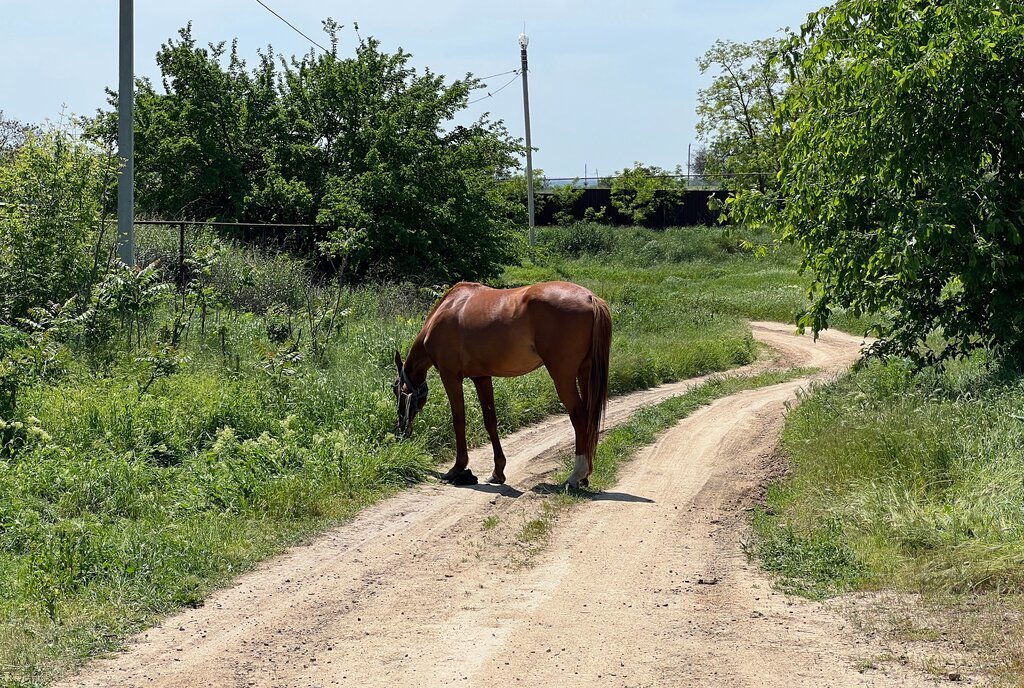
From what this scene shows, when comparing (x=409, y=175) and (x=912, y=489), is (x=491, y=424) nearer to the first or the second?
(x=912, y=489)

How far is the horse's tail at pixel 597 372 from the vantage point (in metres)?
10.1

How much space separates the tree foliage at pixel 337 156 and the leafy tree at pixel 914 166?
36.1 feet

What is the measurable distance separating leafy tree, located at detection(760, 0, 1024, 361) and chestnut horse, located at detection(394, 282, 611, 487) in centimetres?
302

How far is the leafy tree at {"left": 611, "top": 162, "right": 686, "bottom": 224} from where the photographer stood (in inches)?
2159

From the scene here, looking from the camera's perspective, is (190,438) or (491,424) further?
(491,424)

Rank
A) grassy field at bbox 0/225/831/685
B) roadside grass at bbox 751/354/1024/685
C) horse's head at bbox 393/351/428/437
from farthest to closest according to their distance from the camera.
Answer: horse's head at bbox 393/351/428/437, grassy field at bbox 0/225/831/685, roadside grass at bbox 751/354/1024/685

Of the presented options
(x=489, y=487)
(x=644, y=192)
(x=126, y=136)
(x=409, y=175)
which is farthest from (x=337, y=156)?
(x=644, y=192)

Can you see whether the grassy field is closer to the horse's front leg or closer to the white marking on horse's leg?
the horse's front leg

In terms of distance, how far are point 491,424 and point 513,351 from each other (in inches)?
35.2

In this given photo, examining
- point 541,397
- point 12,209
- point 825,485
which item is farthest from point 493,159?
point 825,485

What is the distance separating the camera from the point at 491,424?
36.5 feet

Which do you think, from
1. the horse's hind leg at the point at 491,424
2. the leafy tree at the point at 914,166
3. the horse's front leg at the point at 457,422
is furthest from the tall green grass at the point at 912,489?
the horse's front leg at the point at 457,422

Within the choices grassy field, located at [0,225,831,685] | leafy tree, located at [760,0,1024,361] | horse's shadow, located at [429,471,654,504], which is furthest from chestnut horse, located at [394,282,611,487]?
leafy tree, located at [760,0,1024,361]

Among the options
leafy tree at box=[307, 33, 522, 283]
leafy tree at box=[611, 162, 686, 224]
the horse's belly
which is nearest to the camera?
the horse's belly
